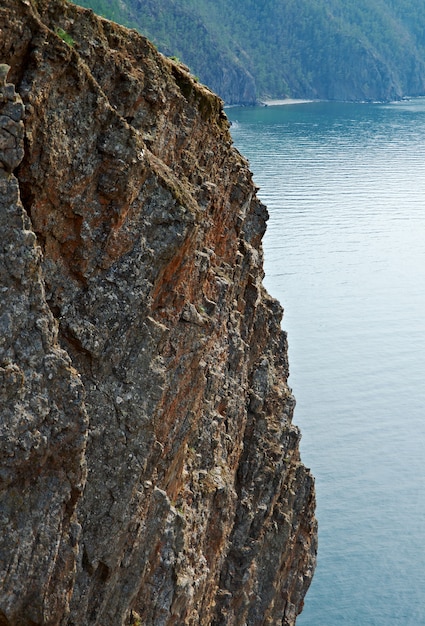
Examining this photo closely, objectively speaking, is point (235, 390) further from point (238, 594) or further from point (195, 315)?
point (195, 315)

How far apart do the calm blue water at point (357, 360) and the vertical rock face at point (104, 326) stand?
1690cm

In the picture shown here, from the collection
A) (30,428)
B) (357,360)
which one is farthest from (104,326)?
(357,360)

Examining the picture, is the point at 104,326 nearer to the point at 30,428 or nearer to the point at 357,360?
the point at 30,428

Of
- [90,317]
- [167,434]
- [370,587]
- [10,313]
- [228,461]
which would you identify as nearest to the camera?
[10,313]

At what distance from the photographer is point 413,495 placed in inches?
1350

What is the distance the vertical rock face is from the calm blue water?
16901 millimetres

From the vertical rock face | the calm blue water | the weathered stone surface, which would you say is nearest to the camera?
the weathered stone surface

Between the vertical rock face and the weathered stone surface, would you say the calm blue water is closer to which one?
the vertical rock face

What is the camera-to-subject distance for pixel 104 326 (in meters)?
10.0

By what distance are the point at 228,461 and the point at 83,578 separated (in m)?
6.02

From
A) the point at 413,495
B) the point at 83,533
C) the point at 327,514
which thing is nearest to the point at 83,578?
the point at 83,533

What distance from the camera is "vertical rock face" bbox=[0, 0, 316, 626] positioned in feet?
28.4

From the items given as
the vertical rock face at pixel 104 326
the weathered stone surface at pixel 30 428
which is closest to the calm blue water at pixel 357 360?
the vertical rock face at pixel 104 326

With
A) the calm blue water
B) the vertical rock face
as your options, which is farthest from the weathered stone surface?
the calm blue water
